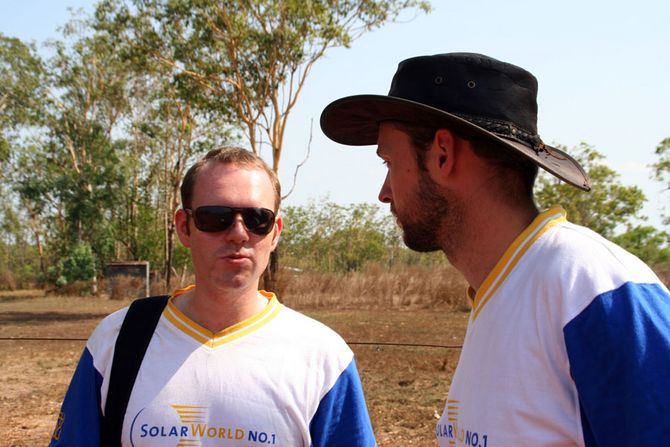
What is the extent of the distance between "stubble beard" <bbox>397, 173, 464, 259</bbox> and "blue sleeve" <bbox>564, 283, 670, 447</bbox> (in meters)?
0.48

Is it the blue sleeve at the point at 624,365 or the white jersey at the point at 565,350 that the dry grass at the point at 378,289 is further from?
the blue sleeve at the point at 624,365

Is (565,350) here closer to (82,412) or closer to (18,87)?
(82,412)

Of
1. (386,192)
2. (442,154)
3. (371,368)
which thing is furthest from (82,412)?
(371,368)

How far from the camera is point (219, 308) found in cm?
245

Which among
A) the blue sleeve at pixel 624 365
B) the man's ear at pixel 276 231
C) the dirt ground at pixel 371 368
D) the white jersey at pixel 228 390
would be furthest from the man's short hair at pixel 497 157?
the dirt ground at pixel 371 368

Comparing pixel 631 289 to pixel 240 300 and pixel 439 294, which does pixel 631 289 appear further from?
pixel 439 294

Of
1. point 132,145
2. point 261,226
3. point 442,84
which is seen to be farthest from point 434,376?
point 132,145

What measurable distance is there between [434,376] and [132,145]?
3255 cm

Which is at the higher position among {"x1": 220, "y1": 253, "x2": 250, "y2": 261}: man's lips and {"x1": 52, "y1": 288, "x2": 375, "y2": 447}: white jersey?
{"x1": 220, "y1": 253, "x2": 250, "y2": 261}: man's lips

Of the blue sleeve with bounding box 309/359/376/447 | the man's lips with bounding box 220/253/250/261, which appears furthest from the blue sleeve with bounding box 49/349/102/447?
the blue sleeve with bounding box 309/359/376/447

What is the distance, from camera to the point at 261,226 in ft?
8.51

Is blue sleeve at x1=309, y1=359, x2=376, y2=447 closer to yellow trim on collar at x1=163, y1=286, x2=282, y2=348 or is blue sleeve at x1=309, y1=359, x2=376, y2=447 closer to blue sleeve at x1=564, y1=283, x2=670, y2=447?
yellow trim on collar at x1=163, y1=286, x2=282, y2=348

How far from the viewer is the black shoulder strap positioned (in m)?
2.24

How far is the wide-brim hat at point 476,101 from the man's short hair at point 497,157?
0.02 meters
